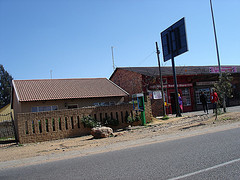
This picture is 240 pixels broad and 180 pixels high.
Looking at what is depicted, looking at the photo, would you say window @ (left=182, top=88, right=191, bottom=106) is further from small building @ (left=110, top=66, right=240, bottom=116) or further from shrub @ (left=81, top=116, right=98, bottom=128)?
shrub @ (left=81, top=116, right=98, bottom=128)

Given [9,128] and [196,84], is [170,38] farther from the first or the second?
[9,128]

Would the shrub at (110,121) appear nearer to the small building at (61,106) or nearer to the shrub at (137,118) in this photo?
the small building at (61,106)

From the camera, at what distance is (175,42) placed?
19281 mm

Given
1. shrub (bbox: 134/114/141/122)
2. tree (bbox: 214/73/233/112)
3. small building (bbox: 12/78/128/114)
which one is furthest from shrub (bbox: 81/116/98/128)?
tree (bbox: 214/73/233/112)

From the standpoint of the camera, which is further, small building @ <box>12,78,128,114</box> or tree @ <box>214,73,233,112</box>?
small building @ <box>12,78,128,114</box>

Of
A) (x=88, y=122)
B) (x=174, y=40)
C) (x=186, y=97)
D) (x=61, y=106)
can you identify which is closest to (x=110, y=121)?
(x=88, y=122)

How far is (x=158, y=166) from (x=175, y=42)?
15.5 meters

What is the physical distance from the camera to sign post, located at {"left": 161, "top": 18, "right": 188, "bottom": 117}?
60.5ft

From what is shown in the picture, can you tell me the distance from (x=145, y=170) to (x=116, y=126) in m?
9.97

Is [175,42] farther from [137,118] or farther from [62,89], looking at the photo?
[62,89]

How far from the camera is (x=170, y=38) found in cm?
1973

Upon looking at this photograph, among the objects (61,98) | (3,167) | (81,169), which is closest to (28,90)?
(61,98)

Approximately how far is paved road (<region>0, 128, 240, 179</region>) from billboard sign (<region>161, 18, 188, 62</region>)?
12.4 m

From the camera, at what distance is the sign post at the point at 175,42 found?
1844 centimetres
